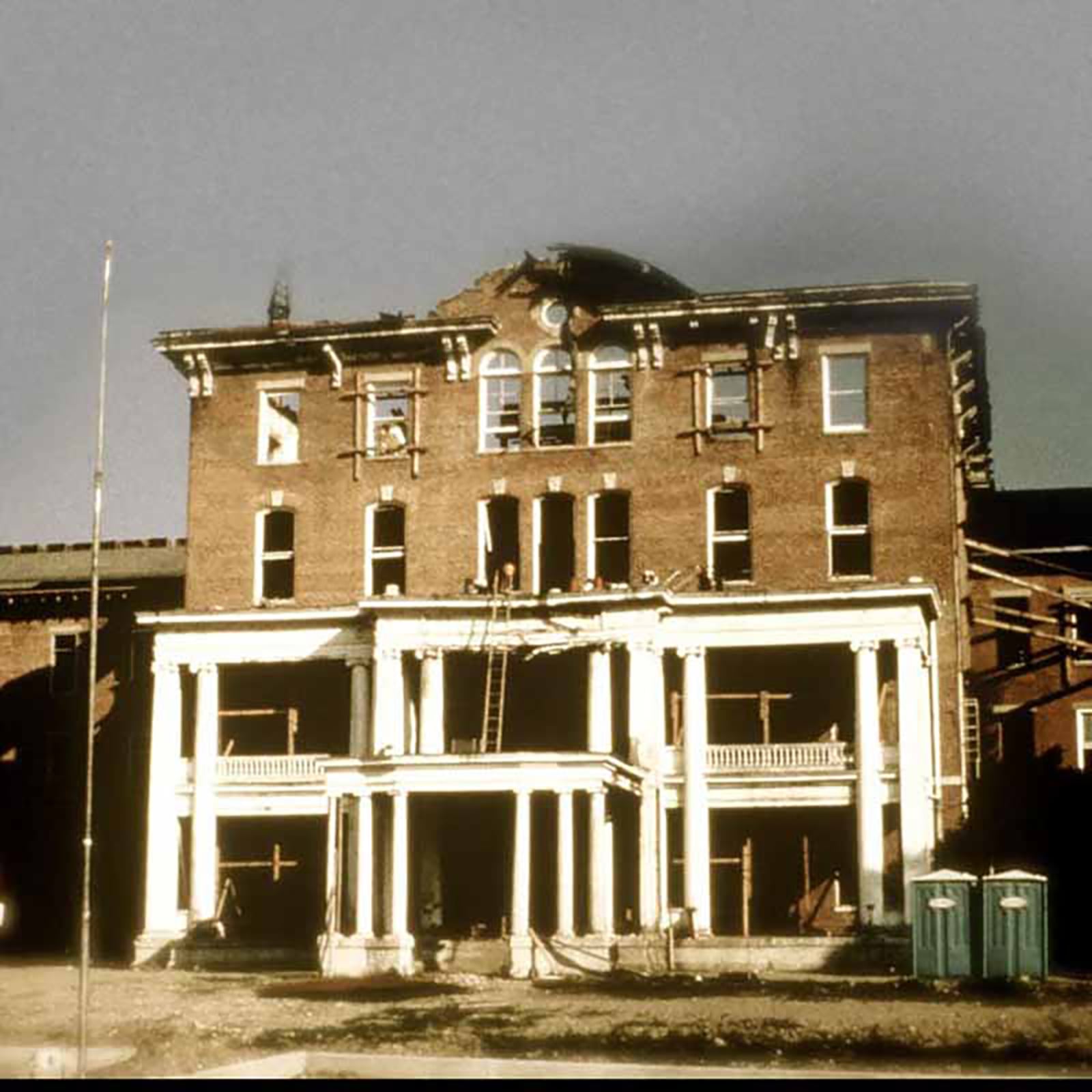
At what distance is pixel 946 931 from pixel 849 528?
1424cm

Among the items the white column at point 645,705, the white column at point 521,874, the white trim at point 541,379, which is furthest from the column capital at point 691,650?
the white trim at point 541,379

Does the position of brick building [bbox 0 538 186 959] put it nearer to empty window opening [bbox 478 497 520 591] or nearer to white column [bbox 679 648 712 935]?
empty window opening [bbox 478 497 520 591]

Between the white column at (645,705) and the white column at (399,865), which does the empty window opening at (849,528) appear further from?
the white column at (399,865)

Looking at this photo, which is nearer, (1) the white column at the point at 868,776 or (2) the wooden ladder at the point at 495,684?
(1) the white column at the point at 868,776

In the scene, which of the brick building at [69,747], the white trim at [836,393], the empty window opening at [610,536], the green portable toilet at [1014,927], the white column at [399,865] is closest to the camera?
the green portable toilet at [1014,927]

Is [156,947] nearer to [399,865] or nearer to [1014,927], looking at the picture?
[399,865]

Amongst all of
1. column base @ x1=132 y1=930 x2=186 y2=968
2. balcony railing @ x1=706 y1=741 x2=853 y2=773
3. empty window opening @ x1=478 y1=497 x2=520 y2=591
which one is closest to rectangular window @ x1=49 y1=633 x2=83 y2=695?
column base @ x1=132 y1=930 x2=186 y2=968

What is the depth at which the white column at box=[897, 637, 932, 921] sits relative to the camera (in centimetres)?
4575

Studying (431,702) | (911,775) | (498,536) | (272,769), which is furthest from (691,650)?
(272,769)

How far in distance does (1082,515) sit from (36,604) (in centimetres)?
3269

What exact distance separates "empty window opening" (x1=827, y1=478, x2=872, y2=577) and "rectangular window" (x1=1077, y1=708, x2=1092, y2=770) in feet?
45.0

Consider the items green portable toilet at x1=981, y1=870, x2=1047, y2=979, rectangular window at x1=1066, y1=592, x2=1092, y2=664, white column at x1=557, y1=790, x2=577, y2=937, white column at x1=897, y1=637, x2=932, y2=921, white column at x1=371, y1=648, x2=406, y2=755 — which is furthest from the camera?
rectangular window at x1=1066, y1=592, x2=1092, y2=664

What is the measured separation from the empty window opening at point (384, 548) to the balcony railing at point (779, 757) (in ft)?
32.9

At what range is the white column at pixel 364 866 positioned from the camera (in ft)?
148
